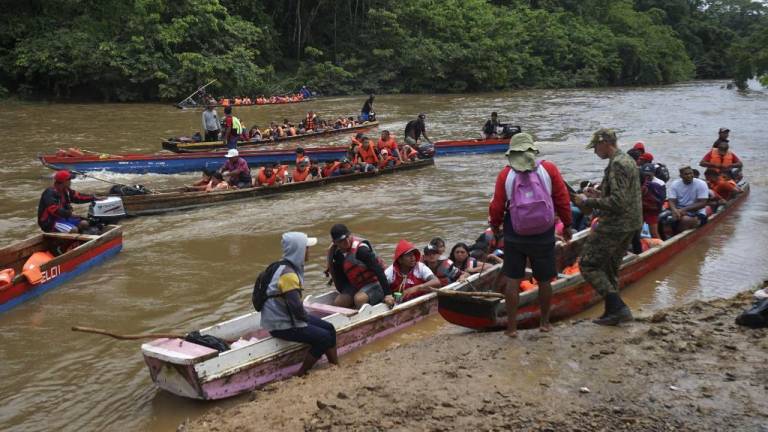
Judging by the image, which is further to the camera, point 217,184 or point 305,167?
point 305,167

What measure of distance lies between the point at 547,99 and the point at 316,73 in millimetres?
13975

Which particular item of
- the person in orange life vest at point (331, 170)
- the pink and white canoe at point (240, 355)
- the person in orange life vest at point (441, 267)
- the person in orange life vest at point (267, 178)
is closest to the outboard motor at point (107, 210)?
the person in orange life vest at point (267, 178)

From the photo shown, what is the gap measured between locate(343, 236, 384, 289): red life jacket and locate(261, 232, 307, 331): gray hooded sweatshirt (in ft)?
4.09

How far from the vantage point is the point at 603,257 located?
19.3 ft

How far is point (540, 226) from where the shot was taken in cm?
535

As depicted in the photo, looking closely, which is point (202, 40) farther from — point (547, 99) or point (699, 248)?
point (699, 248)

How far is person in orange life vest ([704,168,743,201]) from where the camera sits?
1224 cm

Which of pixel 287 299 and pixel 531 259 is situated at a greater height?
pixel 531 259

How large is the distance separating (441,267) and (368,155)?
917 cm

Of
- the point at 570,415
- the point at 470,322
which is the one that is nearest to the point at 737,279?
the point at 470,322

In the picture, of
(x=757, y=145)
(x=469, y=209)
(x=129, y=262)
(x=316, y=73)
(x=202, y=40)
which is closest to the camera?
(x=129, y=262)

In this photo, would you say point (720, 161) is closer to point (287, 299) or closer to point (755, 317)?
point (755, 317)

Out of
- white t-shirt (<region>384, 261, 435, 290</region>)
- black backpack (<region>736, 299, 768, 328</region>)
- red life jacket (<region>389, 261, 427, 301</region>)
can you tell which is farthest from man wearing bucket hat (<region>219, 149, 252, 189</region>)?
black backpack (<region>736, 299, 768, 328</region>)

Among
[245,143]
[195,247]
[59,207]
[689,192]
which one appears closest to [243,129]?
[245,143]
